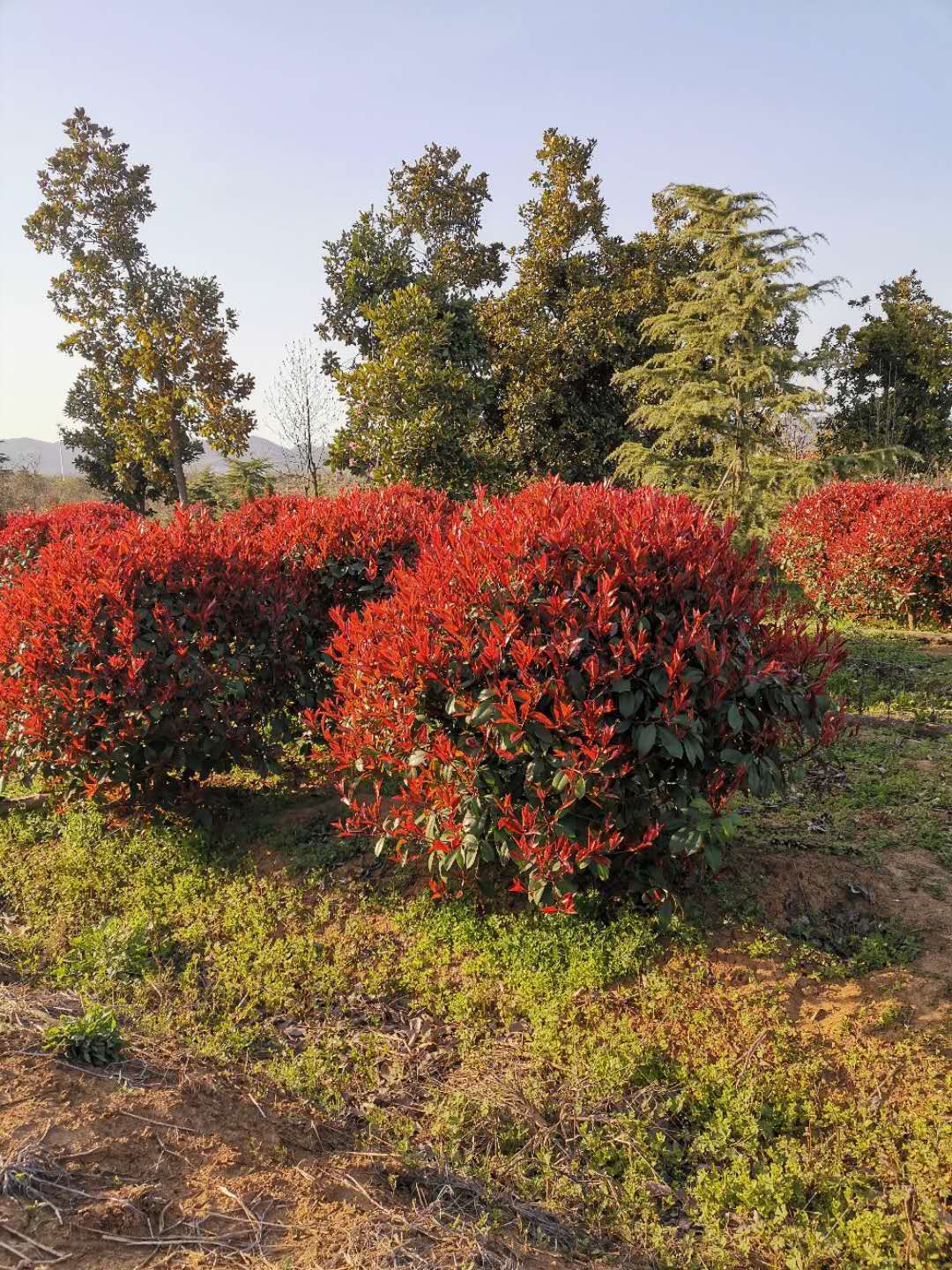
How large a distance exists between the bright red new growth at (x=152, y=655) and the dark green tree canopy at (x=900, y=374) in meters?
19.6

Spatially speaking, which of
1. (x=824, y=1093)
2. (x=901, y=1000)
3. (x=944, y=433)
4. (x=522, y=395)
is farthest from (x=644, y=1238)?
(x=944, y=433)

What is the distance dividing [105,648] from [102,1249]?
2894mm

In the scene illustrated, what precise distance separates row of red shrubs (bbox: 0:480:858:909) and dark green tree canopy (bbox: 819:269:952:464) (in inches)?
778

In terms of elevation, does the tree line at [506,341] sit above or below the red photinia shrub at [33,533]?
above

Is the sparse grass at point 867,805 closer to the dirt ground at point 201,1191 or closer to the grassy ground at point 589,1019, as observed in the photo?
the grassy ground at point 589,1019

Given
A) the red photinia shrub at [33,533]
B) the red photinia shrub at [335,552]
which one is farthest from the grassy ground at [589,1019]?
the red photinia shrub at [33,533]

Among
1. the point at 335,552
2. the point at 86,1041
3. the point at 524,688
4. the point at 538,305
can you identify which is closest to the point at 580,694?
the point at 524,688

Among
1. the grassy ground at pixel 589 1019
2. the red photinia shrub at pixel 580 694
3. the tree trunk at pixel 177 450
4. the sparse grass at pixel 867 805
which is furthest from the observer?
the tree trunk at pixel 177 450

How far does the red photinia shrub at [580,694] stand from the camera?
2986 millimetres

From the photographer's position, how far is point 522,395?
52.0 ft

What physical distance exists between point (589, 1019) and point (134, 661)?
114 inches

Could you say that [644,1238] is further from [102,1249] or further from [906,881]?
[906,881]

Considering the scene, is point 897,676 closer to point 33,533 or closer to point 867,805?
point 867,805

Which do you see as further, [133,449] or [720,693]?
[133,449]
